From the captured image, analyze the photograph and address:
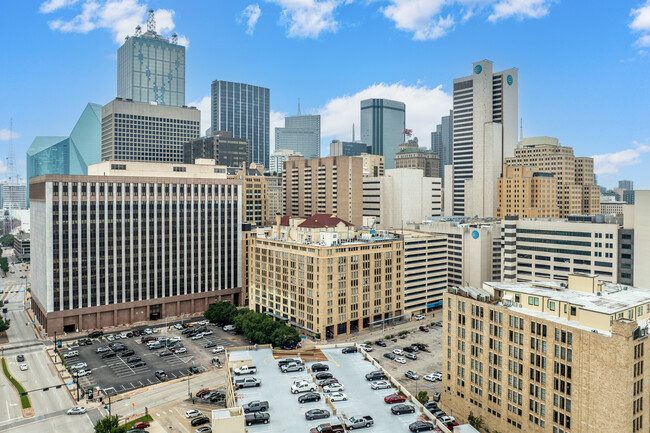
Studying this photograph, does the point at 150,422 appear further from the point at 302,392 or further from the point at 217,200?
the point at 217,200

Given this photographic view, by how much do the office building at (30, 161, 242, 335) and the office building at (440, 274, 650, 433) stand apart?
102 meters

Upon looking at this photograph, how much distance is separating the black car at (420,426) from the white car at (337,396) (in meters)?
13.2

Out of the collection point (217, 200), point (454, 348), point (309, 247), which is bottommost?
point (454, 348)

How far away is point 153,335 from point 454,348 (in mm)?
92472

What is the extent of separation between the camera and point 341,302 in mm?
139000

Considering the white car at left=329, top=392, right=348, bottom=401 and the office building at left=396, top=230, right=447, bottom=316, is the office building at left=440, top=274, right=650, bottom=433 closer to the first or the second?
the white car at left=329, top=392, right=348, bottom=401

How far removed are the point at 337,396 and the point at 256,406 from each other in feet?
43.4

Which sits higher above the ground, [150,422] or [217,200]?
[217,200]

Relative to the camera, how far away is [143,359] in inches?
4813

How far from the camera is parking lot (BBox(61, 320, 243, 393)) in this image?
107875 millimetres

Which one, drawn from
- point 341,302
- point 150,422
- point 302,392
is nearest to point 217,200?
point 341,302

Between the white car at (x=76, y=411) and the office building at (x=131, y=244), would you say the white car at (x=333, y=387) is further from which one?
the office building at (x=131, y=244)

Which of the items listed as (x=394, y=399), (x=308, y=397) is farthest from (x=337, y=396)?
(x=394, y=399)

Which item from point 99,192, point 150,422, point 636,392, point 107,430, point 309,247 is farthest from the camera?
point 99,192
